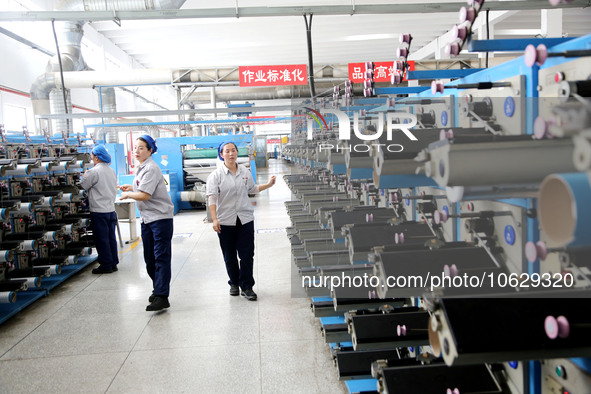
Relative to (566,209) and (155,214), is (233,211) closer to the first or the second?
(155,214)

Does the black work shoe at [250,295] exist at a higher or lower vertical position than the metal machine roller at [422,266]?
lower

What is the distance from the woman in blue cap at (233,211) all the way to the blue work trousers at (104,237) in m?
2.08

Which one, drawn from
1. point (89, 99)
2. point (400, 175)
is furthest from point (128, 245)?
point (89, 99)

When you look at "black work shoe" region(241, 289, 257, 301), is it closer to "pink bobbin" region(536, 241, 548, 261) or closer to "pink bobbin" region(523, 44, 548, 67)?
"pink bobbin" region(536, 241, 548, 261)

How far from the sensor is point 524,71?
1539 mm

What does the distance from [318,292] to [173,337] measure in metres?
1.59

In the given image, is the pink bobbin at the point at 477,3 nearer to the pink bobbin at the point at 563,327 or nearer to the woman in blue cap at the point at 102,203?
the pink bobbin at the point at 563,327

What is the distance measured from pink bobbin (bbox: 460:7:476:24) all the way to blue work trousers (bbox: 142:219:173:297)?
12.2 ft

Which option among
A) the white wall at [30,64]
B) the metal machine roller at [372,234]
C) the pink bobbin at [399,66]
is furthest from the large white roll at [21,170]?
the white wall at [30,64]

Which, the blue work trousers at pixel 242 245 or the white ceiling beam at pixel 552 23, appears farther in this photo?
the white ceiling beam at pixel 552 23

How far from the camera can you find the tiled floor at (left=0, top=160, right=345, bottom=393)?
3271 millimetres

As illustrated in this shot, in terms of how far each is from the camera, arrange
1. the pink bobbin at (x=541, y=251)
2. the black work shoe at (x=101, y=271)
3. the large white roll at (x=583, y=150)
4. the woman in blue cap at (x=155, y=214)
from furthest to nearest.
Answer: the black work shoe at (x=101, y=271) < the woman in blue cap at (x=155, y=214) < the pink bobbin at (x=541, y=251) < the large white roll at (x=583, y=150)

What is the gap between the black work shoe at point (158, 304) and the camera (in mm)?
4582

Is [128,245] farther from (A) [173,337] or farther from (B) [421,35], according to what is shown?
(B) [421,35]
